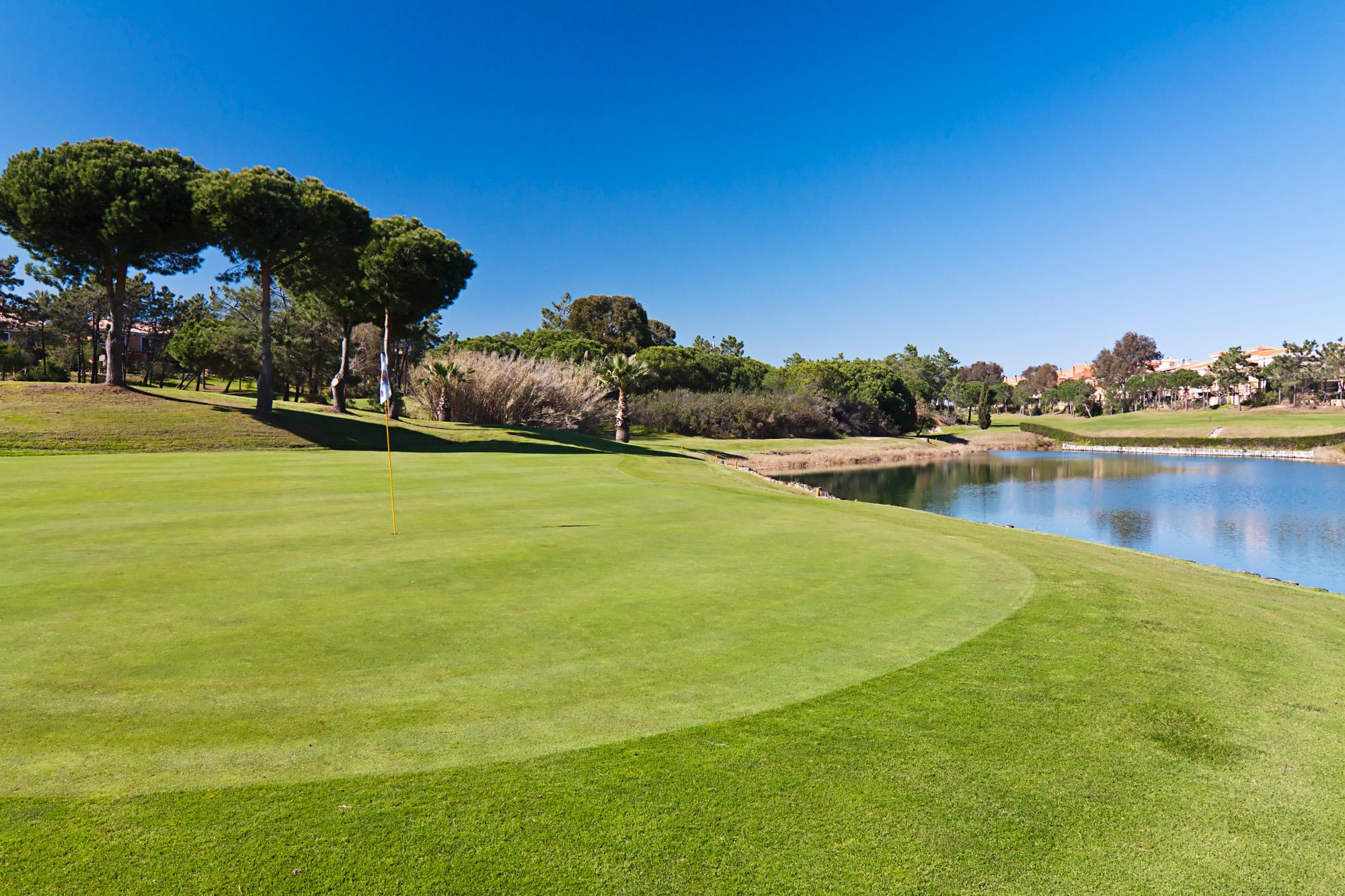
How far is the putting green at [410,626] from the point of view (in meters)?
4.33

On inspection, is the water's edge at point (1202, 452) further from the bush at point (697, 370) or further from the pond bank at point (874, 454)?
the bush at point (697, 370)

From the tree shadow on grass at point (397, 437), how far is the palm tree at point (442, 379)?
6348 millimetres

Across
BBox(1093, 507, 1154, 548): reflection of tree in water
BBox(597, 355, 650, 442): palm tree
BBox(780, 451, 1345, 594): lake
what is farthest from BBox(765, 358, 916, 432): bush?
BBox(1093, 507, 1154, 548): reflection of tree in water

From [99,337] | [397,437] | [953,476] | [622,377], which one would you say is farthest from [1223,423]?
[99,337]

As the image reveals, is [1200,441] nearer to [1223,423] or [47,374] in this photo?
[1223,423]

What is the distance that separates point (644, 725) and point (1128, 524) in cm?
2819

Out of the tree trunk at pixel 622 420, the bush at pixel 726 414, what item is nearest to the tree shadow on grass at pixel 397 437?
the tree trunk at pixel 622 420

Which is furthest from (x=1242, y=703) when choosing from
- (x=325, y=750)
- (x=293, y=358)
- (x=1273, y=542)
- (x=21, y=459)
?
(x=293, y=358)

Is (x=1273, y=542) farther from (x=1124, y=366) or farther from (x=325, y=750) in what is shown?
(x=1124, y=366)

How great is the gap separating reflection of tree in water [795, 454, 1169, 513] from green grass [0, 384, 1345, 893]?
23034mm

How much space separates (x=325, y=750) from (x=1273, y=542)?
27796mm

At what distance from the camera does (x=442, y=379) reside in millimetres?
47156

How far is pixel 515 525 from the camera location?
1214 centimetres

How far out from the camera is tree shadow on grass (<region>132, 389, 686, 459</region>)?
1209 inches
